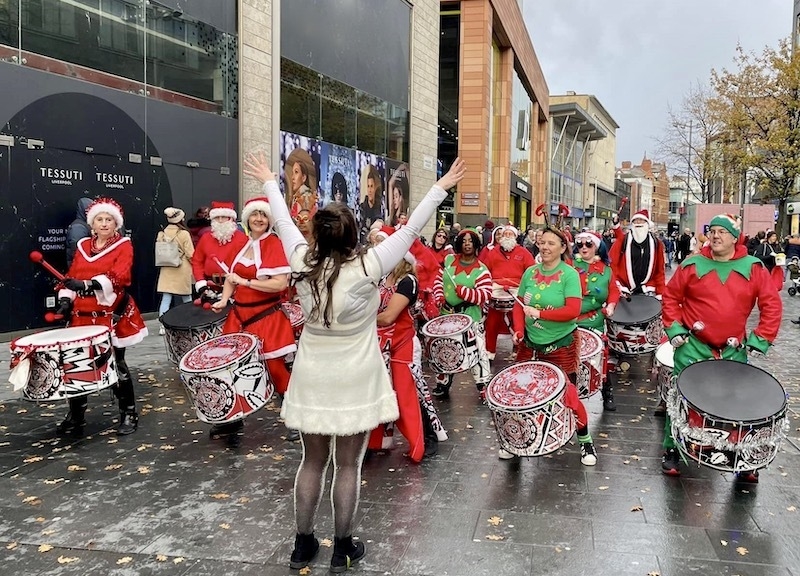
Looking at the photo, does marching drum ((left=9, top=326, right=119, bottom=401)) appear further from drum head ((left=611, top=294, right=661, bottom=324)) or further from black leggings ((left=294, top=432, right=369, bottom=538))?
drum head ((left=611, top=294, right=661, bottom=324))

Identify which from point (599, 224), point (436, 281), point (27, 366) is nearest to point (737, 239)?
point (436, 281)

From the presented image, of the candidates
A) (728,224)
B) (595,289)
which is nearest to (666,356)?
(595,289)

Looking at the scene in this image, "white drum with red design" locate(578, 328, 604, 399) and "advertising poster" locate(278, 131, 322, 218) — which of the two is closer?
"white drum with red design" locate(578, 328, 604, 399)

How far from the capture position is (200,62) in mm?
13141

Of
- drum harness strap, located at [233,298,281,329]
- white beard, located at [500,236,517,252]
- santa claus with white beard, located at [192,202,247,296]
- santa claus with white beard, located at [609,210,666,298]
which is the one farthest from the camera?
white beard, located at [500,236,517,252]

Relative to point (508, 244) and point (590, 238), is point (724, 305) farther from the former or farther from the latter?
point (508, 244)

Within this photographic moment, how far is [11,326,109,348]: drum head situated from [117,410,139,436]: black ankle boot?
0.91 meters

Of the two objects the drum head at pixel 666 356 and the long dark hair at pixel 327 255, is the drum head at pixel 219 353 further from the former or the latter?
the drum head at pixel 666 356

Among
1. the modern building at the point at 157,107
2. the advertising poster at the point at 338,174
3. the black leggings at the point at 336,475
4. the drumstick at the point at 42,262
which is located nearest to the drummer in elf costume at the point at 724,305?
the black leggings at the point at 336,475

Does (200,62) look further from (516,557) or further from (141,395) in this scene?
(516,557)

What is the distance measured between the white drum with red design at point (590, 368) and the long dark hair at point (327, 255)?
10.7ft

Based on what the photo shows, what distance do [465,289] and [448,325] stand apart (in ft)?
2.29

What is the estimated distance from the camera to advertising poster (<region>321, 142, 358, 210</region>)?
17.2 metres

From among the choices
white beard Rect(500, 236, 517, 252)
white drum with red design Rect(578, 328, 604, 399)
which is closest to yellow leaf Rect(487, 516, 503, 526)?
white drum with red design Rect(578, 328, 604, 399)
